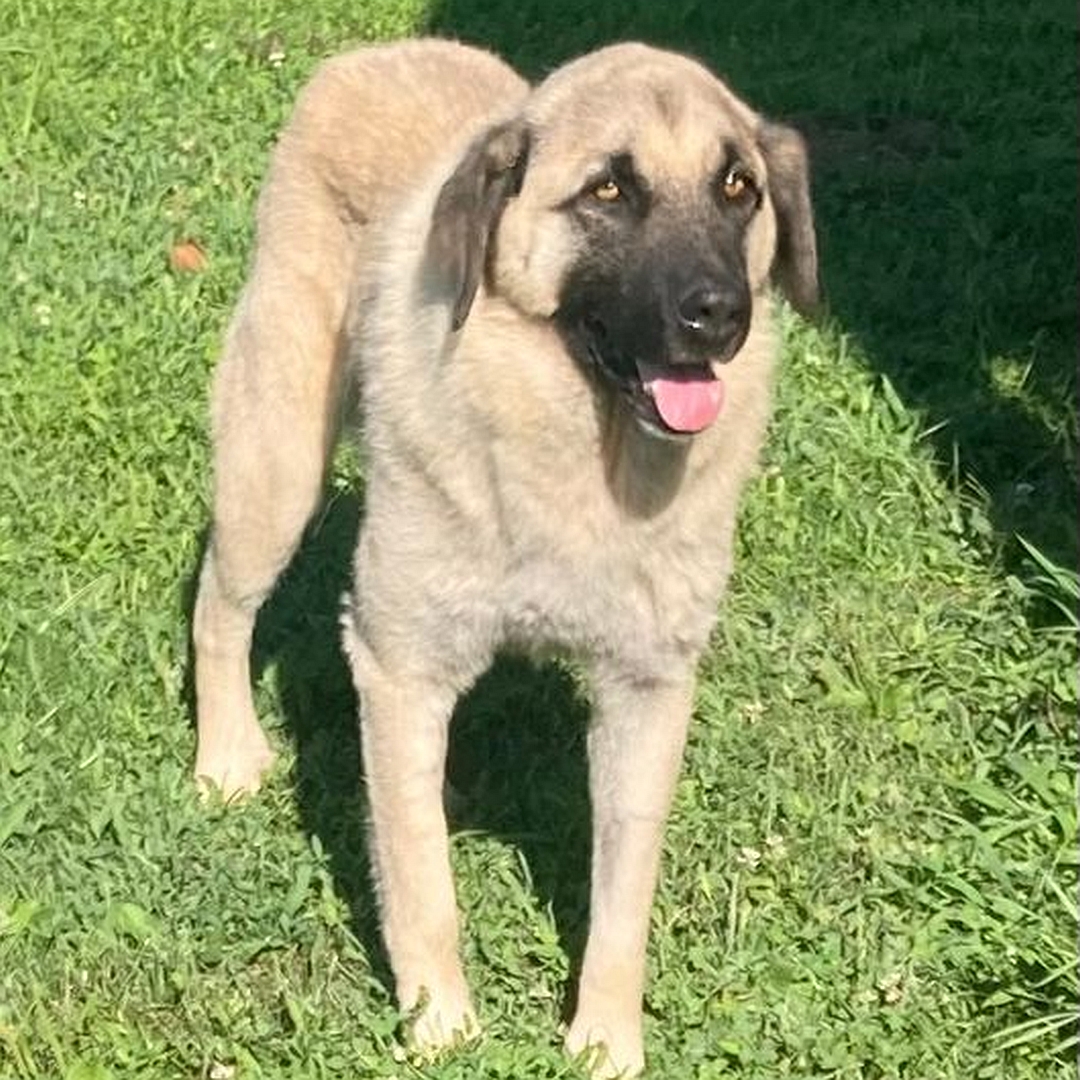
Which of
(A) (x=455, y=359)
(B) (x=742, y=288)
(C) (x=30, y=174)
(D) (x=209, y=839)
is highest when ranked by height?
(B) (x=742, y=288)

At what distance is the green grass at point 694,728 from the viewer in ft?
15.1

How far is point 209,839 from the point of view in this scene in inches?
201

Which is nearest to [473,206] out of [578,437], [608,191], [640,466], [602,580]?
[608,191]

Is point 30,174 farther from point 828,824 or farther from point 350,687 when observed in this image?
point 828,824

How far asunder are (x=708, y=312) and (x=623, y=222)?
0.91 feet

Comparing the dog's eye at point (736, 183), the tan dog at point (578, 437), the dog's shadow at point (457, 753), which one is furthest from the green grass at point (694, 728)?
the dog's eye at point (736, 183)

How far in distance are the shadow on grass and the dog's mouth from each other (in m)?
2.07

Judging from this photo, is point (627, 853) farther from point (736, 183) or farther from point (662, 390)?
point (736, 183)

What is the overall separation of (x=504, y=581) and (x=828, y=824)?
114 cm

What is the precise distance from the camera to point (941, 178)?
848 cm

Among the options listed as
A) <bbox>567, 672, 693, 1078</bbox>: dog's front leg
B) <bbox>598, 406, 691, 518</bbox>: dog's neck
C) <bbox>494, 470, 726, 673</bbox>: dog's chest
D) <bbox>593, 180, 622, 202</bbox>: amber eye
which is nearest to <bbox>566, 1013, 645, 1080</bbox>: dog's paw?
<bbox>567, 672, 693, 1078</bbox>: dog's front leg

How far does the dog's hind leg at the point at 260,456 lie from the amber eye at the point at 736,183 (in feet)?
3.75

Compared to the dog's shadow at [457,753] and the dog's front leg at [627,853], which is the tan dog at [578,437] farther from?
the dog's shadow at [457,753]

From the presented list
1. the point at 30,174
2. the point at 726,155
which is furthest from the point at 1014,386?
the point at 30,174
